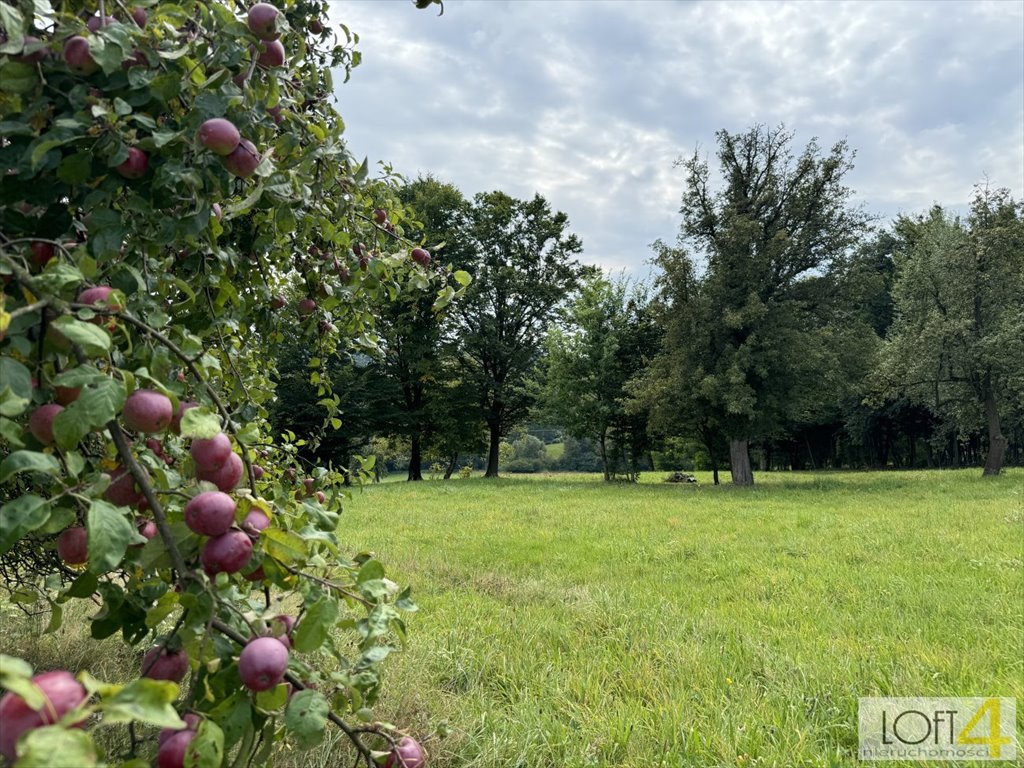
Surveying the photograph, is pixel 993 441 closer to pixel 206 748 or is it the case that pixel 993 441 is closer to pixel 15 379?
pixel 206 748

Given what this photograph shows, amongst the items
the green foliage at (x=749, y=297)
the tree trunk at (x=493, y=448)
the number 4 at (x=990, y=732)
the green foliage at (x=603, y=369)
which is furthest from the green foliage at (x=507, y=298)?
the number 4 at (x=990, y=732)

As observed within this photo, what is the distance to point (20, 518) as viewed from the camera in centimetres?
74

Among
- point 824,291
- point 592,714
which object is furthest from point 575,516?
point 824,291

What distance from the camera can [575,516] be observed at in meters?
10.3

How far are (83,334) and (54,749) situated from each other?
0.43 metres

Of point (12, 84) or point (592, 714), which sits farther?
point (592, 714)

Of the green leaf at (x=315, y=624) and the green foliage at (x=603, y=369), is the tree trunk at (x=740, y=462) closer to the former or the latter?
the green foliage at (x=603, y=369)

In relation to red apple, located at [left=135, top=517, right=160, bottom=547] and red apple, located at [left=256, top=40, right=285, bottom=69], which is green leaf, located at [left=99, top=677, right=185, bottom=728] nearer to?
red apple, located at [left=135, top=517, right=160, bottom=547]

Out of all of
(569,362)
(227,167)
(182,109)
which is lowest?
(227,167)

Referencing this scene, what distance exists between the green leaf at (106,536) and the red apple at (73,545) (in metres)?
0.29

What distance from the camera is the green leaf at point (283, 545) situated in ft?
3.01

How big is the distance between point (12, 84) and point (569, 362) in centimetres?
2078

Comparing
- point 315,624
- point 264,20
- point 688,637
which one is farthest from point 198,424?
point 688,637

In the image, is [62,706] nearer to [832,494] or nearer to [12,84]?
[12,84]
